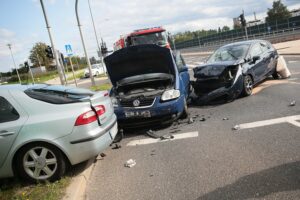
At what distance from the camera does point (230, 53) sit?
1116cm

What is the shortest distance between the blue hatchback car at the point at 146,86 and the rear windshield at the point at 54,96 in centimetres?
220

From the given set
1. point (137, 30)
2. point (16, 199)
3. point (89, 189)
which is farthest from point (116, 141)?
point (137, 30)

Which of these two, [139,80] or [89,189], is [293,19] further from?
[89,189]

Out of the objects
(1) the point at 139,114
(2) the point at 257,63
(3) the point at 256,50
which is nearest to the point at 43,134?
(1) the point at 139,114

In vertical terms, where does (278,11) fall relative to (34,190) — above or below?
above

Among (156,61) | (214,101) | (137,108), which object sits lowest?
(214,101)

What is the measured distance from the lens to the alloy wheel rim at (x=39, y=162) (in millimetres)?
5316

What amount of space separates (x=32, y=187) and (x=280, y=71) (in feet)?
32.8

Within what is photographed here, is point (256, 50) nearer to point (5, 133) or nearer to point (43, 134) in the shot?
point (43, 134)

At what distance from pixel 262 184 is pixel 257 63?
729cm

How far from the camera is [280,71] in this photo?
12656 mm

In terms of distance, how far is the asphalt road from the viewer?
4348 millimetres

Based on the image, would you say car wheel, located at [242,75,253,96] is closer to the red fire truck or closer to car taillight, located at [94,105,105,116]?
car taillight, located at [94,105,105,116]

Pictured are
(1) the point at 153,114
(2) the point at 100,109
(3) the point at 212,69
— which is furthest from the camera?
(3) the point at 212,69
